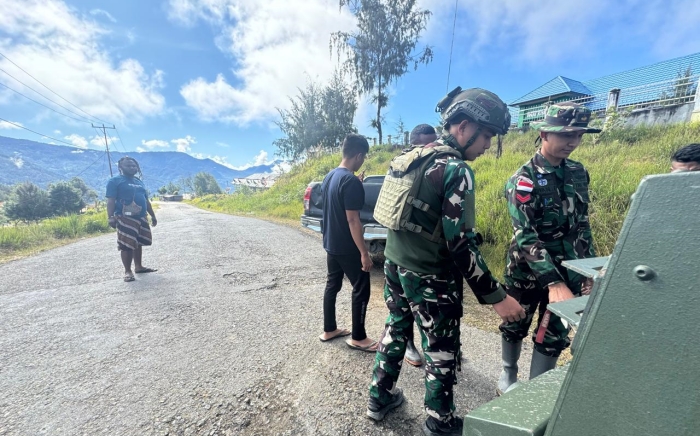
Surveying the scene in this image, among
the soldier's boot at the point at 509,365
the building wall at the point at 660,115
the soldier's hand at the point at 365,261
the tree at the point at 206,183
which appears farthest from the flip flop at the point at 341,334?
the tree at the point at 206,183

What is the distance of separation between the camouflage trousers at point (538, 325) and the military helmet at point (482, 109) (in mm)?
1023

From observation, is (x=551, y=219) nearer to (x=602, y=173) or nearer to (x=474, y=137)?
(x=474, y=137)

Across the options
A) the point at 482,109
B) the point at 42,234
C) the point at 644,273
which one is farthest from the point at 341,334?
the point at 42,234

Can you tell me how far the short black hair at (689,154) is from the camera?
7.02 ft

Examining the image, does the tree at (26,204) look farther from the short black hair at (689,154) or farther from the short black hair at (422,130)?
the short black hair at (689,154)

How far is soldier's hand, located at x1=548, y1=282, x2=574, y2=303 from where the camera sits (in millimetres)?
1482

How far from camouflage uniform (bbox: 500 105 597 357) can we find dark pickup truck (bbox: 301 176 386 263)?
2231mm

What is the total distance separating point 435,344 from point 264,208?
14.9 m

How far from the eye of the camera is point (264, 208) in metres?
15.5

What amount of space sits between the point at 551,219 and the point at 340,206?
1479 millimetres

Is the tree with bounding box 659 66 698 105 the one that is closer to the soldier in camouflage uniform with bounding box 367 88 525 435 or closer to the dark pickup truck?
the dark pickup truck

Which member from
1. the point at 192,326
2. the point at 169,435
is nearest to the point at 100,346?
the point at 192,326

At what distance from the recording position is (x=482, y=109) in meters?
1.49

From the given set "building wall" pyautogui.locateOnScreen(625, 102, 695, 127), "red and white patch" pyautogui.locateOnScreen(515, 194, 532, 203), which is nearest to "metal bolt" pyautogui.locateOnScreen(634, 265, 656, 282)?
"red and white patch" pyautogui.locateOnScreen(515, 194, 532, 203)
